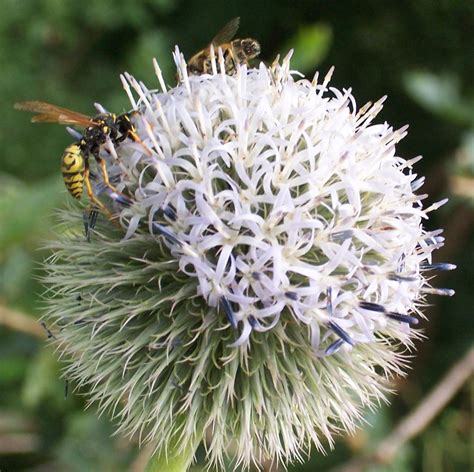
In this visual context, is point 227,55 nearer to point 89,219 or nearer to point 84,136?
point 84,136

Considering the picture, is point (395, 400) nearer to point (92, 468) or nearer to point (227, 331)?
point (92, 468)

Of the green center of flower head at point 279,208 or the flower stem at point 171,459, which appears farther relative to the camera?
the flower stem at point 171,459

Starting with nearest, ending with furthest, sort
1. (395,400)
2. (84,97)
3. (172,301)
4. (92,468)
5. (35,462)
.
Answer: (172,301)
(92,468)
(35,462)
(395,400)
(84,97)

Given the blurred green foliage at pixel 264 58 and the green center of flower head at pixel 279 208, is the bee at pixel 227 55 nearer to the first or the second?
the green center of flower head at pixel 279 208

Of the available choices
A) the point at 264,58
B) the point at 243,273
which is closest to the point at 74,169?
the point at 243,273

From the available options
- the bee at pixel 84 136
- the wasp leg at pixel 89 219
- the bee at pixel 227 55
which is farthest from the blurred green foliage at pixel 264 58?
the wasp leg at pixel 89 219

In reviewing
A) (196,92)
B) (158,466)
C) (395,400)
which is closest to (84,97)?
(395,400)
